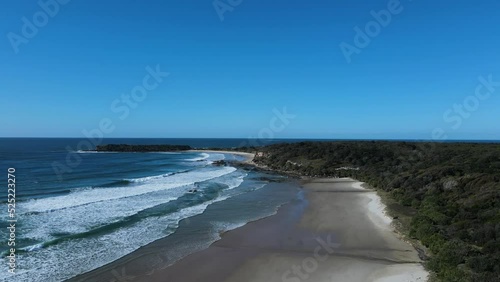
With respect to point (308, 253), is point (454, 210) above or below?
above

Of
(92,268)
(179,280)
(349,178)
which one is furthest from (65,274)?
(349,178)

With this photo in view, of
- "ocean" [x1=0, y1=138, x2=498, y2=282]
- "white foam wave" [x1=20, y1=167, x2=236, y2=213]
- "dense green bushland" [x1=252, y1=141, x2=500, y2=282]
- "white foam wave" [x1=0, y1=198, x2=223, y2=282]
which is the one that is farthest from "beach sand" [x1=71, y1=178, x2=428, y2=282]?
"white foam wave" [x1=20, y1=167, x2=236, y2=213]

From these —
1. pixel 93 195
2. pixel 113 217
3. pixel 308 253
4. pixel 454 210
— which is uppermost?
pixel 454 210

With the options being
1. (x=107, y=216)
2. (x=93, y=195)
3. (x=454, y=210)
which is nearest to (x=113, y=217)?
(x=107, y=216)

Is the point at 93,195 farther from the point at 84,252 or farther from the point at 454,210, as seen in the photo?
the point at 454,210

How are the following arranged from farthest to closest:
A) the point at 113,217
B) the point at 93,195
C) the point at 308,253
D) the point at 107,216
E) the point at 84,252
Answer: the point at 93,195 → the point at 107,216 → the point at 113,217 → the point at 308,253 → the point at 84,252

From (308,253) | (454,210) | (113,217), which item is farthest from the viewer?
(113,217)

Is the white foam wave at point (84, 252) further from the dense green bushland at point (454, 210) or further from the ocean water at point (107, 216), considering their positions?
the dense green bushland at point (454, 210)

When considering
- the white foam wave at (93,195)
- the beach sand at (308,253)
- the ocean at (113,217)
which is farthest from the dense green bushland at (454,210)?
the white foam wave at (93,195)
